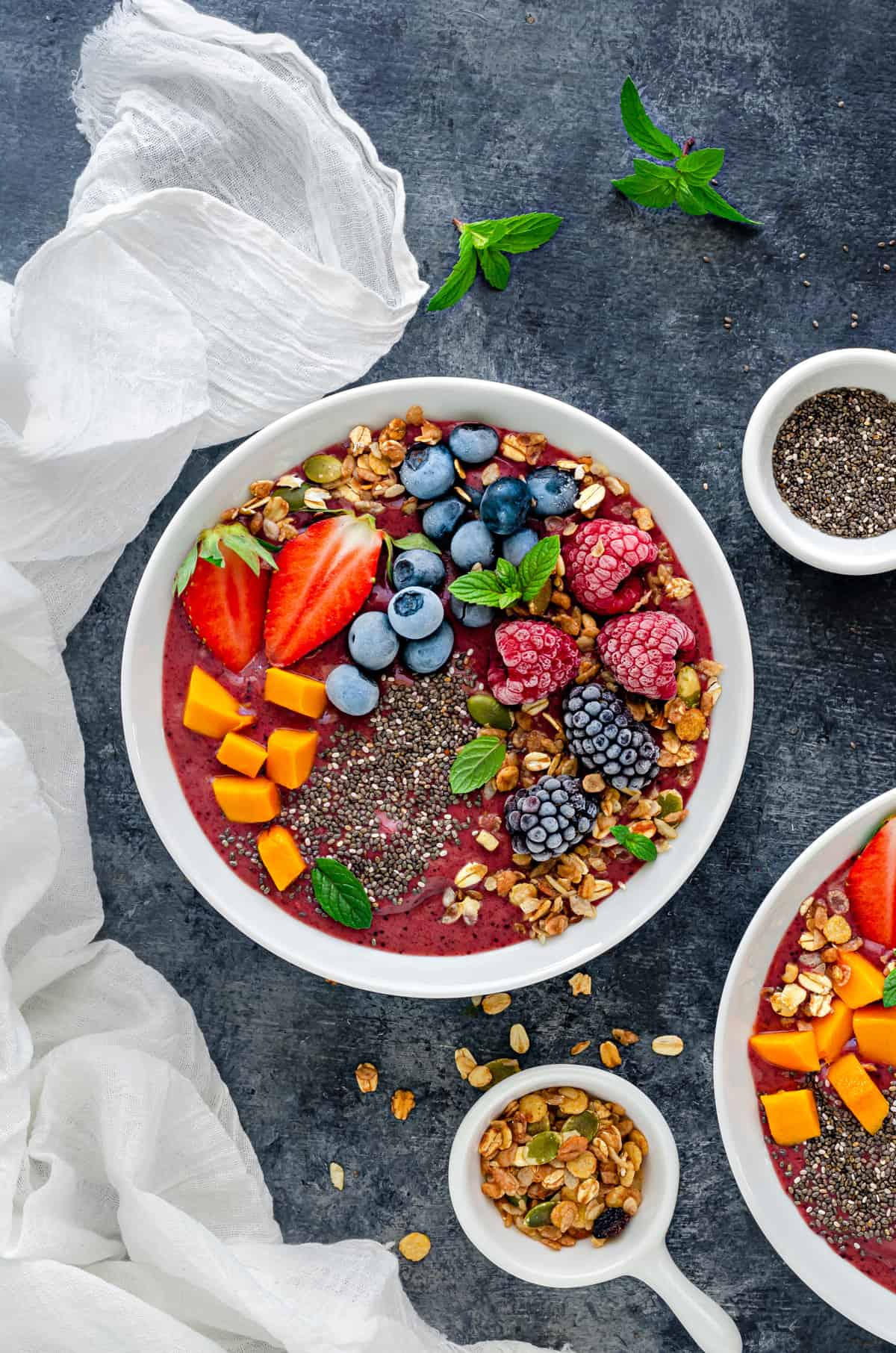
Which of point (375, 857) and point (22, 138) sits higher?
point (22, 138)

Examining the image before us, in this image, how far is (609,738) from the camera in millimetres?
1521

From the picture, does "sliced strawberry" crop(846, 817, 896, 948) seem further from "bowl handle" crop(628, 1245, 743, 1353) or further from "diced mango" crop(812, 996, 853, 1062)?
"bowl handle" crop(628, 1245, 743, 1353)

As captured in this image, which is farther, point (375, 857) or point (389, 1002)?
point (389, 1002)

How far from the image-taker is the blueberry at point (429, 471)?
154 centimetres

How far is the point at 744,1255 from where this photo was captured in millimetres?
1807

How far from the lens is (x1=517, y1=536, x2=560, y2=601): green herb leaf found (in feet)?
4.85

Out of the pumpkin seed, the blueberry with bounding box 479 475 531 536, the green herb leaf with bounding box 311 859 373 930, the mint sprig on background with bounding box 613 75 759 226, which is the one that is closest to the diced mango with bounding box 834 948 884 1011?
the green herb leaf with bounding box 311 859 373 930

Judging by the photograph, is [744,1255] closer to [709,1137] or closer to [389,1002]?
[709,1137]

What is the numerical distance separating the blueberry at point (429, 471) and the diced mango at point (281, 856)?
1.89ft

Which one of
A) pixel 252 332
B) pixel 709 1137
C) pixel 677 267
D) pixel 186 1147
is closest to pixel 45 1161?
pixel 186 1147

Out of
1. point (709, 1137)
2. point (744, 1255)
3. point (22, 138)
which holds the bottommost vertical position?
point (744, 1255)

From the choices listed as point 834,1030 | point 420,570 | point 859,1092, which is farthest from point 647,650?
point 859,1092

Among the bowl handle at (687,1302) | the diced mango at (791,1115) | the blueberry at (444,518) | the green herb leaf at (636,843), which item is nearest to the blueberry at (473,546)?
the blueberry at (444,518)

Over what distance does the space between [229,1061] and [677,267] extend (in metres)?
1.58
